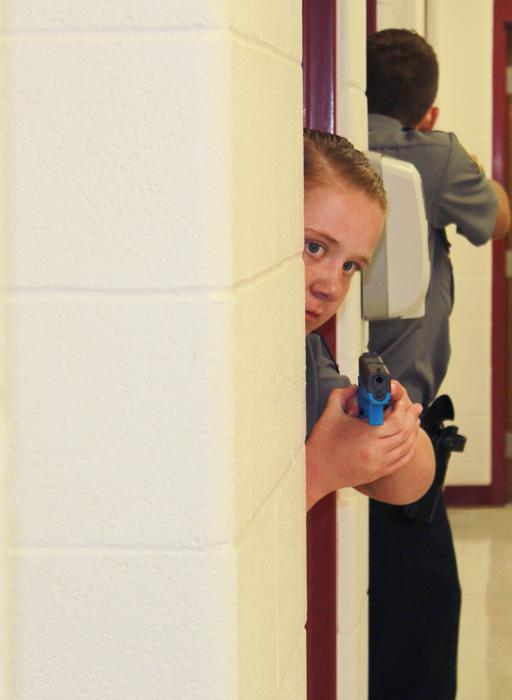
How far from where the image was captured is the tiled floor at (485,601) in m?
3.70

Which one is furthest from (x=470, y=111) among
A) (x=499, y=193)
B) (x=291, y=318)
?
(x=291, y=318)

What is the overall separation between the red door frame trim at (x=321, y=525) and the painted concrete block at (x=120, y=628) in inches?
46.7

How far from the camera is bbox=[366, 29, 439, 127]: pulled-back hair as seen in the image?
282cm

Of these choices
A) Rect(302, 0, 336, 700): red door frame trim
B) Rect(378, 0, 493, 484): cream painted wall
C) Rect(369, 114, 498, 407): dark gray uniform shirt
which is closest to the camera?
Rect(302, 0, 336, 700): red door frame trim

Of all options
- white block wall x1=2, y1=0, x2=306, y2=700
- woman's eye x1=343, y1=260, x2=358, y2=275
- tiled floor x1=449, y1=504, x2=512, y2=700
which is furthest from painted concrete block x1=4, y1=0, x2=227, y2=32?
tiled floor x1=449, y1=504, x2=512, y2=700

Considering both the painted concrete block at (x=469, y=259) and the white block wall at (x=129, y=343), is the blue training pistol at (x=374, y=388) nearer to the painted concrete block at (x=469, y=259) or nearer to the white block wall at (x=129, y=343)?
the white block wall at (x=129, y=343)

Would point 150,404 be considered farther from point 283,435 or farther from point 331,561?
point 331,561

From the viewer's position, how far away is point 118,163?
2.84 feet

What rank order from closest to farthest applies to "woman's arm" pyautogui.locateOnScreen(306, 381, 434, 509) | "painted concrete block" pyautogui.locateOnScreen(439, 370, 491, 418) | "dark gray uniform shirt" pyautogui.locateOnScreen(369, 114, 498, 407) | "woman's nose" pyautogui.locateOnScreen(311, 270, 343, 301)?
"woman's arm" pyautogui.locateOnScreen(306, 381, 434, 509), "woman's nose" pyautogui.locateOnScreen(311, 270, 343, 301), "dark gray uniform shirt" pyautogui.locateOnScreen(369, 114, 498, 407), "painted concrete block" pyautogui.locateOnScreen(439, 370, 491, 418)

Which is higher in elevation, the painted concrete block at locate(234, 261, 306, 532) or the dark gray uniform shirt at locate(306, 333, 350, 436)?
the painted concrete block at locate(234, 261, 306, 532)

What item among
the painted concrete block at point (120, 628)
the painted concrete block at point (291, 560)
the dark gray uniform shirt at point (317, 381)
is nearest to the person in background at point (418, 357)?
the dark gray uniform shirt at point (317, 381)

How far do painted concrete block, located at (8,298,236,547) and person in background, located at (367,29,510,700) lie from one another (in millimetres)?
1694

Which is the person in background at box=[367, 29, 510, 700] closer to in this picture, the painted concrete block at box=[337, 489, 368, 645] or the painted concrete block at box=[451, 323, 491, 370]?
the painted concrete block at box=[337, 489, 368, 645]

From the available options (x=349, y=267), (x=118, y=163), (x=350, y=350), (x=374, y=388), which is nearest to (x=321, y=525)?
(x=350, y=350)
